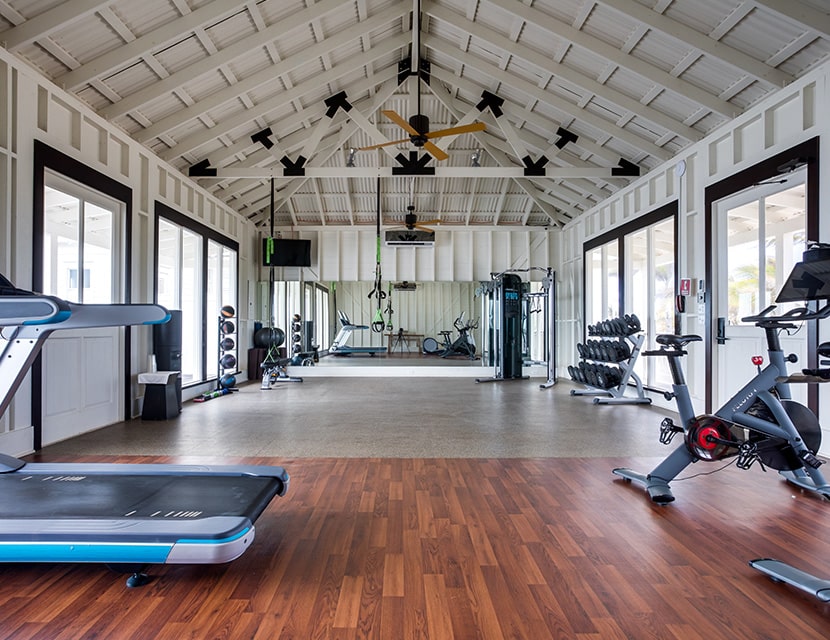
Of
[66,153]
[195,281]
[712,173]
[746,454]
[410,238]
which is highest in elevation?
[410,238]

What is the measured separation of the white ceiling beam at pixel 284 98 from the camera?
6.73 metres

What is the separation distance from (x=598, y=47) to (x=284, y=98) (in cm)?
Answer: 411

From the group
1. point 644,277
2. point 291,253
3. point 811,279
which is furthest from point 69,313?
point 291,253

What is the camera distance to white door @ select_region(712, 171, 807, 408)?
4.55 m

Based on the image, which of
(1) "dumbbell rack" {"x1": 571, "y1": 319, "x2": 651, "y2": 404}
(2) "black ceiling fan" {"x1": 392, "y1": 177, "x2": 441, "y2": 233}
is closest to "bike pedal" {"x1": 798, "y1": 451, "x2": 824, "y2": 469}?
(1) "dumbbell rack" {"x1": 571, "y1": 319, "x2": 651, "y2": 404}

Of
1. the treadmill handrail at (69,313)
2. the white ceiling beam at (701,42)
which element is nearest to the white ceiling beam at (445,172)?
the white ceiling beam at (701,42)

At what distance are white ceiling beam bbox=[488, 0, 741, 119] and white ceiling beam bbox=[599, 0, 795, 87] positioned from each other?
1.94 feet

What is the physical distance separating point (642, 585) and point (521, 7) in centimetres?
559

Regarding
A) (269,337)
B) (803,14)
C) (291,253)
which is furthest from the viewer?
(291,253)

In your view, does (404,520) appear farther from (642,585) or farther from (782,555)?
(782,555)

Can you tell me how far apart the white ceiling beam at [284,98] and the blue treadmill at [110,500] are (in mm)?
4998

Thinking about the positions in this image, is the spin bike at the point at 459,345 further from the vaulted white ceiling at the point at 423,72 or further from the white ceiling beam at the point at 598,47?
the white ceiling beam at the point at 598,47

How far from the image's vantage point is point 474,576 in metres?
2.12

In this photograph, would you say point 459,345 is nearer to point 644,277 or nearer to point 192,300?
point 644,277
